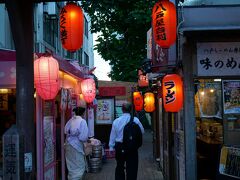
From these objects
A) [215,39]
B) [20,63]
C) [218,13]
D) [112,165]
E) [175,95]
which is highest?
[218,13]

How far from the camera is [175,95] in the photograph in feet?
27.8

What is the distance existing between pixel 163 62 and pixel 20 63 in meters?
4.06

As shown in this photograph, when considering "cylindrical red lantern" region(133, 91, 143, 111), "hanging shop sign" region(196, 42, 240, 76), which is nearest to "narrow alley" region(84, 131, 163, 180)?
"cylindrical red lantern" region(133, 91, 143, 111)

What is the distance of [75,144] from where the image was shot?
10.9 m

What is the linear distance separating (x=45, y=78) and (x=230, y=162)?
4011 mm

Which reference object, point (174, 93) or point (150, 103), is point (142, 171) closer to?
point (150, 103)

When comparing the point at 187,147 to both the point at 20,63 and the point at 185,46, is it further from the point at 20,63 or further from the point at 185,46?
the point at 20,63

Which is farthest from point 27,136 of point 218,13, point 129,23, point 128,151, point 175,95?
point 129,23

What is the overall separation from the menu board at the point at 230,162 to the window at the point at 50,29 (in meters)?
13.2

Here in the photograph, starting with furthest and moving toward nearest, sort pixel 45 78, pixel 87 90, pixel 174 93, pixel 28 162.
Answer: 1. pixel 87 90
2. pixel 174 93
3. pixel 45 78
4. pixel 28 162

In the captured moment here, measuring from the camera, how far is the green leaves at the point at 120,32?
70.6 feet

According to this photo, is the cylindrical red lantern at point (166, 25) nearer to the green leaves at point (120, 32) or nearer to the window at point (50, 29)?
the window at point (50, 29)

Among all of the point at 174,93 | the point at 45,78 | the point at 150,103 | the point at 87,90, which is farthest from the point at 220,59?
the point at 150,103

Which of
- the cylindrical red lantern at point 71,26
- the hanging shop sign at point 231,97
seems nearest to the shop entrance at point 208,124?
the hanging shop sign at point 231,97
